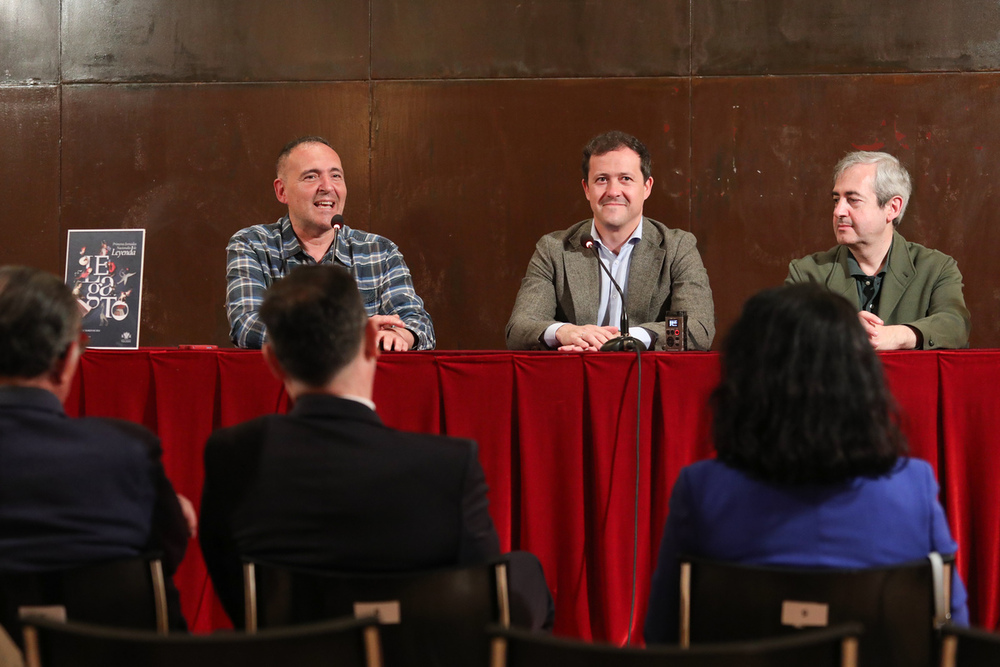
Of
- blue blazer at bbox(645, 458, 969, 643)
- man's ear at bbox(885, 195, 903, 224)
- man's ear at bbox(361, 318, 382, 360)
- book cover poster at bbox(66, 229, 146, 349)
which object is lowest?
blue blazer at bbox(645, 458, 969, 643)

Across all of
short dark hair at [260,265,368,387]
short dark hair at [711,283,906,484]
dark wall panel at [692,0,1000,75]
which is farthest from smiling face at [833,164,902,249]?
short dark hair at [260,265,368,387]

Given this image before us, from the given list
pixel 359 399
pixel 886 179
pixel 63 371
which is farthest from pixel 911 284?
pixel 63 371

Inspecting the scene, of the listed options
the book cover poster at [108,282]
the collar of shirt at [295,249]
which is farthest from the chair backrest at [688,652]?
the collar of shirt at [295,249]

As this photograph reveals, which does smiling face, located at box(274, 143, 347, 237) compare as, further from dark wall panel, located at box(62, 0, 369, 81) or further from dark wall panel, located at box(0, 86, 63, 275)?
dark wall panel, located at box(0, 86, 63, 275)

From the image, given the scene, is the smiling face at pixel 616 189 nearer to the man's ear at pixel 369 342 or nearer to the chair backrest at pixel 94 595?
the man's ear at pixel 369 342

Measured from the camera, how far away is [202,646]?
0.92m

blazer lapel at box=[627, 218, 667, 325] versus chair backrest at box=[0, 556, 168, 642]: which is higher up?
blazer lapel at box=[627, 218, 667, 325]

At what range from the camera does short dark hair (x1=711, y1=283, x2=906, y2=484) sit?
3.79ft

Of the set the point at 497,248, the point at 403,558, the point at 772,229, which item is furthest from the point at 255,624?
the point at 772,229

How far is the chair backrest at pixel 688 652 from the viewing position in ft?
2.84

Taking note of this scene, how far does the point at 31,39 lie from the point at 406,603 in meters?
4.06

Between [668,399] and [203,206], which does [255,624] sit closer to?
[668,399]

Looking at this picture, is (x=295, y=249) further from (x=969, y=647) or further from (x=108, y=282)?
(x=969, y=647)

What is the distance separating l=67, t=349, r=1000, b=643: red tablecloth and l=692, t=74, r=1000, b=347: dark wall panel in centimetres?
191
